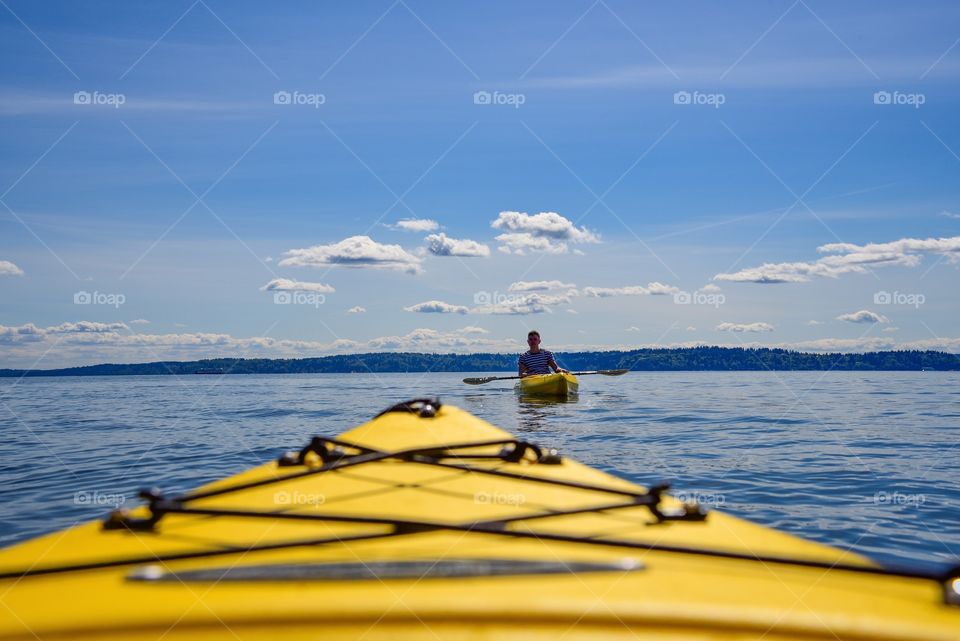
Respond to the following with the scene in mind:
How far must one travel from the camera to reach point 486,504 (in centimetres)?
318

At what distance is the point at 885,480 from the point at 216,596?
799cm
